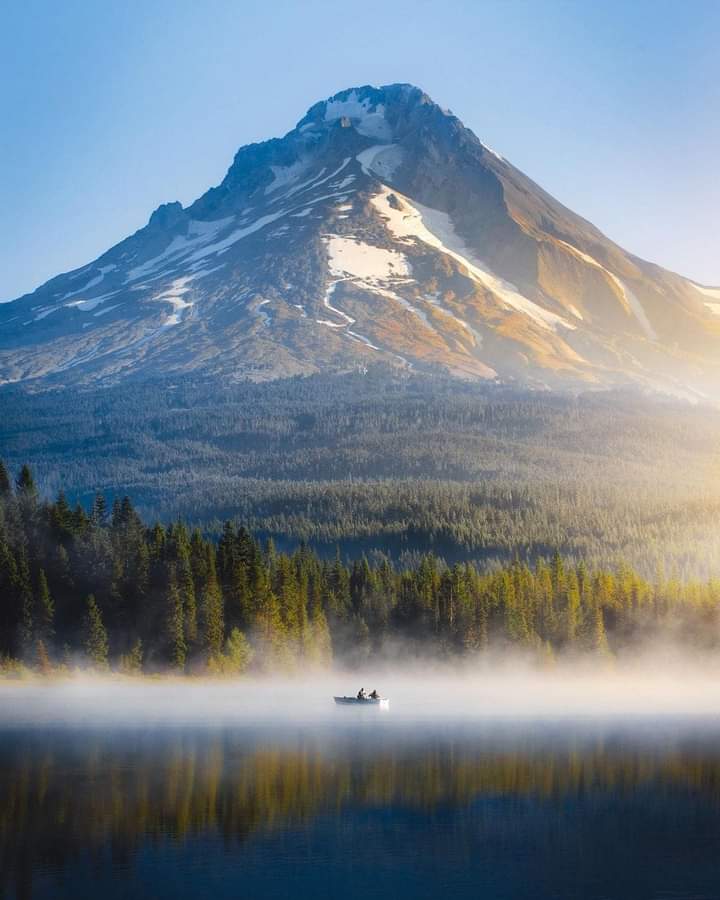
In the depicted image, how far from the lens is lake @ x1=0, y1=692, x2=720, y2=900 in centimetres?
5103

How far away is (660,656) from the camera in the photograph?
169000 millimetres

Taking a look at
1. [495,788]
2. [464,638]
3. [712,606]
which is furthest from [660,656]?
[495,788]

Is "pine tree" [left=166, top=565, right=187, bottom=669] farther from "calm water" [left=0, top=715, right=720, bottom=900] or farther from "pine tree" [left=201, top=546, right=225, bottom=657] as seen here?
"calm water" [left=0, top=715, right=720, bottom=900]

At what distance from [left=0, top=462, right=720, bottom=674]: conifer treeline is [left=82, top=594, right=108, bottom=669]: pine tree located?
12cm

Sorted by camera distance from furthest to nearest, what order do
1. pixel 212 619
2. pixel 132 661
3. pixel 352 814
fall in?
pixel 212 619, pixel 132 661, pixel 352 814

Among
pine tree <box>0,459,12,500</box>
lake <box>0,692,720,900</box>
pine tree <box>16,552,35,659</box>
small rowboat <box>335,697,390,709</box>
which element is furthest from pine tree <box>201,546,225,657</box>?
lake <box>0,692,720,900</box>

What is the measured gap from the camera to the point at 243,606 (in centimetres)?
13225

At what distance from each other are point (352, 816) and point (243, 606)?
69844 millimetres

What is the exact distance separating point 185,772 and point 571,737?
34.9 m

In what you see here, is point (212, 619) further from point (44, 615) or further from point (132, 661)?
point (44, 615)

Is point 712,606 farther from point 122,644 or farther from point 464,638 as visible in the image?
point 122,644

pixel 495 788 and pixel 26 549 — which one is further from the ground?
pixel 26 549

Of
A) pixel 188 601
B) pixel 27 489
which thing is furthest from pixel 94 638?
pixel 27 489

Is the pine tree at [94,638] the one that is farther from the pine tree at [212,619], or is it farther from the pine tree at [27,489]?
the pine tree at [27,489]
